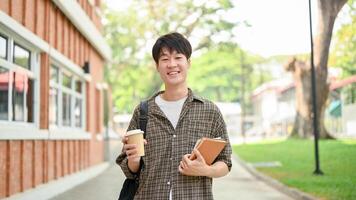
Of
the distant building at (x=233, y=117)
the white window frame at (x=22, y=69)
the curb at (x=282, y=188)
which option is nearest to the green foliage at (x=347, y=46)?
the curb at (x=282, y=188)

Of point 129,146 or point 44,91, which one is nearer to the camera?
point 129,146

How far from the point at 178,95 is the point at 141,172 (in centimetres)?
40

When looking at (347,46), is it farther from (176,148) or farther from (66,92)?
(176,148)

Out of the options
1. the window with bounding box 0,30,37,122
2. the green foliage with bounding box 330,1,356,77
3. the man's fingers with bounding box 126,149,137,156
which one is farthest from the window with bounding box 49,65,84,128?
the man's fingers with bounding box 126,149,137,156

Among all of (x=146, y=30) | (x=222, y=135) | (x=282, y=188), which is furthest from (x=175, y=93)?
(x=146, y=30)

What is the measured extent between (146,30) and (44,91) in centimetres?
2030

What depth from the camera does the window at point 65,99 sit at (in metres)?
11.3

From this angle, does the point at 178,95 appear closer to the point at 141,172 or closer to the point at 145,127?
the point at 145,127

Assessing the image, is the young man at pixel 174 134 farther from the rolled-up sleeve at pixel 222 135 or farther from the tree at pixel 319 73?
the tree at pixel 319 73

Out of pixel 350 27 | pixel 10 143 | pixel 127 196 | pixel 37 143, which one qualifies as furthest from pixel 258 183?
pixel 127 196

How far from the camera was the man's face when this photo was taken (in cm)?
257

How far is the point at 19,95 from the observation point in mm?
8781

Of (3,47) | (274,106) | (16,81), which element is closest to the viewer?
(3,47)

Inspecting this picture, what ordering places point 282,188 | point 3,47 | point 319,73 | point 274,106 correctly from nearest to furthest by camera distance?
point 3,47, point 282,188, point 319,73, point 274,106
